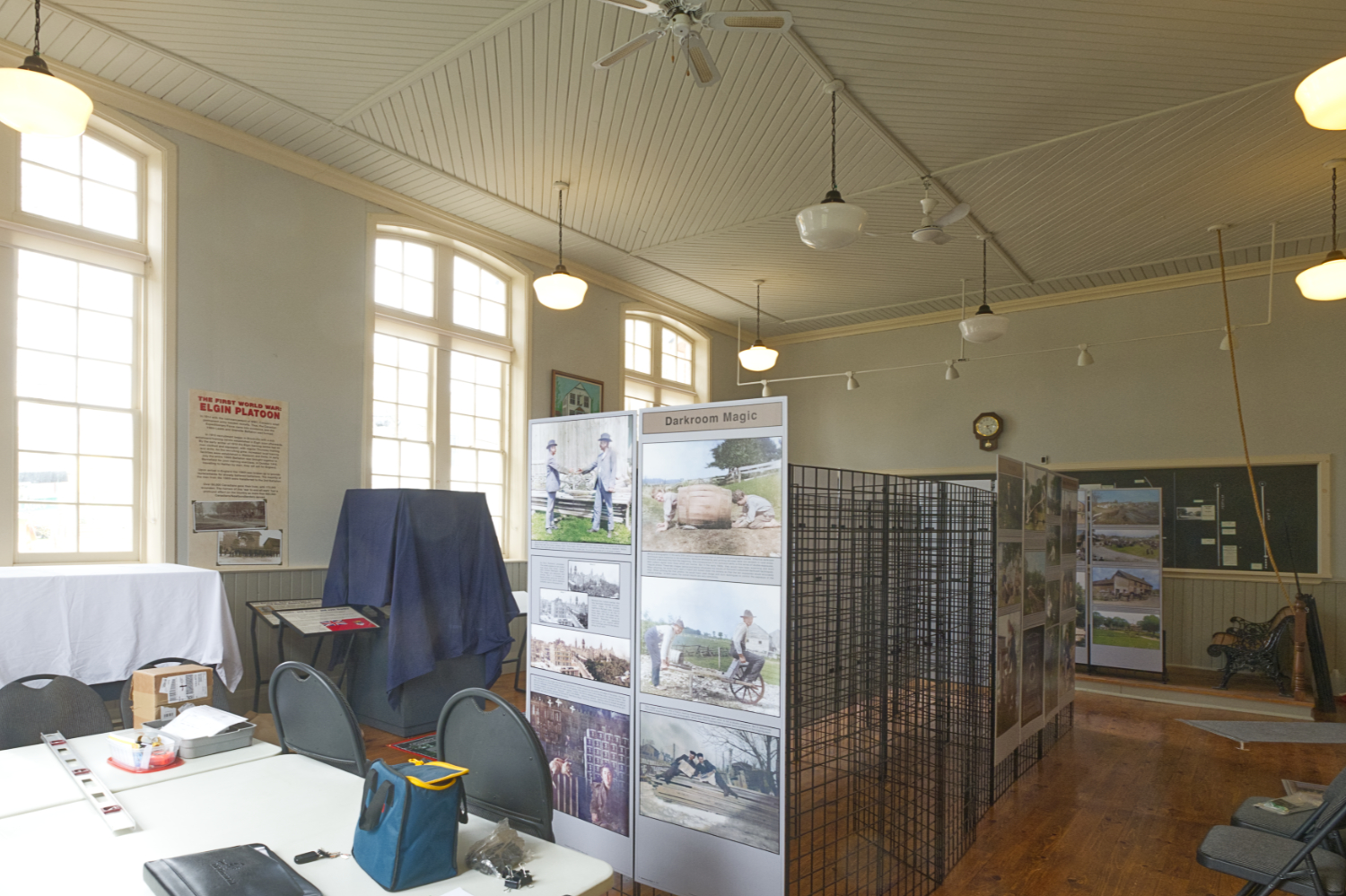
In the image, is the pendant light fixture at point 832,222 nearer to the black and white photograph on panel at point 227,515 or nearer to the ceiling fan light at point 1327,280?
the ceiling fan light at point 1327,280

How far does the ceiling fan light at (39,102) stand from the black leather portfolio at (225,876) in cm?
296

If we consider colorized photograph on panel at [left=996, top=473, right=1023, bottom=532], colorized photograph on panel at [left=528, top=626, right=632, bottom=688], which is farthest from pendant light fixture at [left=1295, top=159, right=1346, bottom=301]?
colorized photograph on panel at [left=528, top=626, right=632, bottom=688]

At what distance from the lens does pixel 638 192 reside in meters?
6.66

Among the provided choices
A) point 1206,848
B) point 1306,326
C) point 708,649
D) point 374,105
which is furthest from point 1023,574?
point 1306,326

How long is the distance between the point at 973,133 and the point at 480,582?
4620 mm

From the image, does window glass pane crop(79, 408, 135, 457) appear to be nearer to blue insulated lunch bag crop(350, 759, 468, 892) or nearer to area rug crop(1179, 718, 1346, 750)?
blue insulated lunch bag crop(350, 759, 468, 892)

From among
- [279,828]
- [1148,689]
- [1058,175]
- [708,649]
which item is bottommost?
[1148,689]

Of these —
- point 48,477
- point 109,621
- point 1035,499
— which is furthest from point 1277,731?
point 48,477

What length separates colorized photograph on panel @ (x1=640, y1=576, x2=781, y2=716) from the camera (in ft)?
9.22

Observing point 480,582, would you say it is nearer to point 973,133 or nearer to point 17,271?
point 17,271

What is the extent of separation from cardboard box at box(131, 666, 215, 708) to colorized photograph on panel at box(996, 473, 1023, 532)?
3850 mm

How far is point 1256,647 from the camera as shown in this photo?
7.42m

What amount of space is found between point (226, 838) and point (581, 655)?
61.5 inches

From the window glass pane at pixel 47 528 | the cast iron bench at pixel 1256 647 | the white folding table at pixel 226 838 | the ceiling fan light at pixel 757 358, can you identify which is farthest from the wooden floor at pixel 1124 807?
the window glass pane at pixel 47 528
